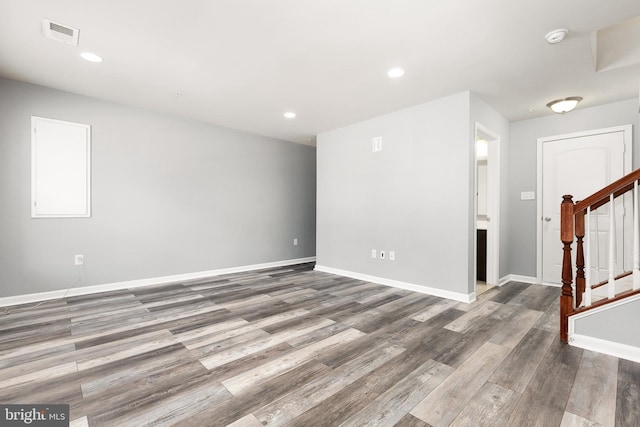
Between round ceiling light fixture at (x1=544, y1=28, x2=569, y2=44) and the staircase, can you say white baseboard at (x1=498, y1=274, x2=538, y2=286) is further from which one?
round ceiling light fixture at (x1=544, y1=28, x2=569, y2=44)

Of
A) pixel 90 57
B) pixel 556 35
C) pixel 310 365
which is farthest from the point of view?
pixel 90 57

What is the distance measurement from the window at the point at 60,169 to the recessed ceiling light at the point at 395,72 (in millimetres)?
3761

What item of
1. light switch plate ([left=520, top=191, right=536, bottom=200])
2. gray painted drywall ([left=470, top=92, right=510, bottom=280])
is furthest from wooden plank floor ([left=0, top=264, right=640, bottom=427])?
light switch plate ([left=520, top=191, right=536, bottom=200])

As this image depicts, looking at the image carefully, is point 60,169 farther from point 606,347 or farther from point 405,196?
point 606,347

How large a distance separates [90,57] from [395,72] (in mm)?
2930

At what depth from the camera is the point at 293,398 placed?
1595 millimetres

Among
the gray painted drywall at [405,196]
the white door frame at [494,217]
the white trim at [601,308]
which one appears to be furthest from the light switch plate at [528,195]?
the white trim at [601,308]

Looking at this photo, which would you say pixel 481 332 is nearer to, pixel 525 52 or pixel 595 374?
pixel 595 374

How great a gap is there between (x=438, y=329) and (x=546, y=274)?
2745 millimetres

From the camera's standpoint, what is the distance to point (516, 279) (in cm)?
437

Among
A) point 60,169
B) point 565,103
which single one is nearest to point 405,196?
point 565,103

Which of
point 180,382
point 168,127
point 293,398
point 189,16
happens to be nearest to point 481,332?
point 293,398

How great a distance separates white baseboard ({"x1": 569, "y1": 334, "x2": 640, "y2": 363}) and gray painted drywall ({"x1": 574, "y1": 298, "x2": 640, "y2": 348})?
3 cm

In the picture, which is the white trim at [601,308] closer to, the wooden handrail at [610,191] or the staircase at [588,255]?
the staircase at [588,255]
